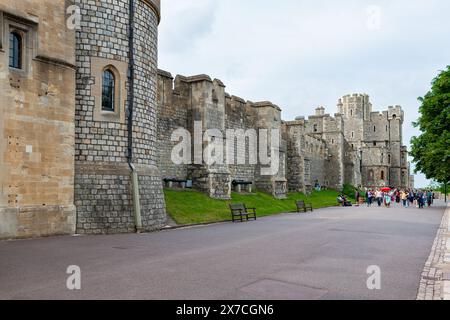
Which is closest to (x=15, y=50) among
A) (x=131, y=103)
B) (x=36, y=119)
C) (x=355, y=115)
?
(x=36, y=119)

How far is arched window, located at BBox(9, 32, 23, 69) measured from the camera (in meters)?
12.5

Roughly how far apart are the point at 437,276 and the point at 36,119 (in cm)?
1159

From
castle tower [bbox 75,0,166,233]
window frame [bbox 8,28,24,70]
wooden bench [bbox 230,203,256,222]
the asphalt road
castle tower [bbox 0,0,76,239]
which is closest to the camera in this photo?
the asphalt road

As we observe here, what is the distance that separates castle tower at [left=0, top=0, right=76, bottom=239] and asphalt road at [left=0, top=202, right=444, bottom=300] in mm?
1189

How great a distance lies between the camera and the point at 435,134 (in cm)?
3216

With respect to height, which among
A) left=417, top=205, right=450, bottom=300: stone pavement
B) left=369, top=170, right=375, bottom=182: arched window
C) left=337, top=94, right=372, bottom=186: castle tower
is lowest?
left=417, top=205, right=450, bottom=300: stone pavement

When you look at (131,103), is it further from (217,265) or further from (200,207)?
(217,265)

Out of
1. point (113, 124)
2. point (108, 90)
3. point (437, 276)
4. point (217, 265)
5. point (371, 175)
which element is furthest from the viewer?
point (371, 175)

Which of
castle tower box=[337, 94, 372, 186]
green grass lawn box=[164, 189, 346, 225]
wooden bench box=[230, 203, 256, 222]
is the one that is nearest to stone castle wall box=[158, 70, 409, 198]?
castle tower box=[337, 94, 372, 186]

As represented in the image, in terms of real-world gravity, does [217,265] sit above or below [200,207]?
below

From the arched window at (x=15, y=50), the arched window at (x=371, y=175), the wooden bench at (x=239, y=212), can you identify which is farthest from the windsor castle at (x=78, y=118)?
the arched window at (x=371, y=175)

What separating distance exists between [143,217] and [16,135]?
504 centimetres

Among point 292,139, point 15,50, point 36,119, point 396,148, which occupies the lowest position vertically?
point 36,119

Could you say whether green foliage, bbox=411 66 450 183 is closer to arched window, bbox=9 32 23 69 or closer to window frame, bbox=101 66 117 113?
window frame, bbox=101 66 117 113
